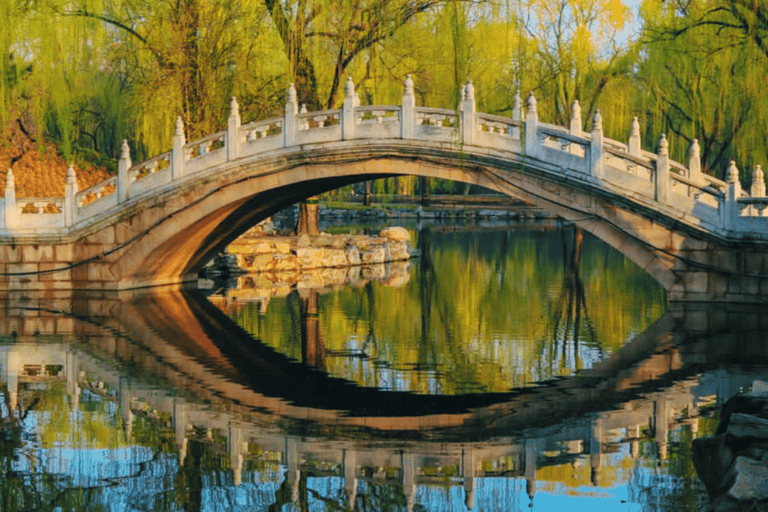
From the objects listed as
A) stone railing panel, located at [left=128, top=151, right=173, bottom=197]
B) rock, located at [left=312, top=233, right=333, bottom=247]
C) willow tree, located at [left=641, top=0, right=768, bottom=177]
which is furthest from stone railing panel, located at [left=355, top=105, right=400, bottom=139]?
rock, located at [left=312, top=233, right=333, bottom=247]

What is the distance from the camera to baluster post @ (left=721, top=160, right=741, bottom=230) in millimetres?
18391

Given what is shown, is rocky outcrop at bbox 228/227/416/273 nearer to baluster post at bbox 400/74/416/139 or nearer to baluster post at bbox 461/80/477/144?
baluster post at bbox 400/74/416/139

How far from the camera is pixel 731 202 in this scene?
18.5 m

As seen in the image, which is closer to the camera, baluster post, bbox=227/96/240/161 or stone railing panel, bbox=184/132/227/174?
baluster post, bbox=227/96/240/161

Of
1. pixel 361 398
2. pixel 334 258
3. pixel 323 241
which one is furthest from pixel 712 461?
pixel 323 241

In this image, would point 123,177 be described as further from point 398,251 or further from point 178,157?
point 398,251

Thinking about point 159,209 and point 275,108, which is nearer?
point 159,209

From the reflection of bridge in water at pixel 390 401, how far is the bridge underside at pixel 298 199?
99 centimetres

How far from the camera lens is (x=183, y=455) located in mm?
10328

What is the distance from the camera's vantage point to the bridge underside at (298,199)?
61.9 ft

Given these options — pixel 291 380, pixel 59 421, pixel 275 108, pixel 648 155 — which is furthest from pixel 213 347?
pixel 275 108

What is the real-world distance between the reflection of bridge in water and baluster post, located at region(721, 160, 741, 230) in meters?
1.42

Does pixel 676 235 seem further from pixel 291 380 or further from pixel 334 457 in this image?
pixel 334 457

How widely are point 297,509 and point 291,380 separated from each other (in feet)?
17.2
